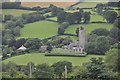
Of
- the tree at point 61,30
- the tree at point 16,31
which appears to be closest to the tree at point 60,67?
the tree at point 16,31

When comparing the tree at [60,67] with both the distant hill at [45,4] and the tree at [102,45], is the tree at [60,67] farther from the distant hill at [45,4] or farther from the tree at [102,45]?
the distant hill at [45,4]

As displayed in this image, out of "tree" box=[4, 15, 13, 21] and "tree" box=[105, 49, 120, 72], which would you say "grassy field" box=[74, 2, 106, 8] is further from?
"tree" box=[105, 49, 120, 72]

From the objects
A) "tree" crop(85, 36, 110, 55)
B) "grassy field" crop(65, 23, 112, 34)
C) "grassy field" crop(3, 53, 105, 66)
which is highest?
"grassy field" crop(65, 23, 112, 34)

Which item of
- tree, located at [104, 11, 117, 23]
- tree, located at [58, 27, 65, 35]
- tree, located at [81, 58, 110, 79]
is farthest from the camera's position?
tree, located at [58, 27, 65, 35]

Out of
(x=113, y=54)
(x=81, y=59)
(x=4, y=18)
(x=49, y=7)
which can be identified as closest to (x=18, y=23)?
(x=4, y=18)

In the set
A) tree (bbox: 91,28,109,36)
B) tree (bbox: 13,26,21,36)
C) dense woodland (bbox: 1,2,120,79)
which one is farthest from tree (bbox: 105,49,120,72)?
tree (bbox: 13,26,21,36)

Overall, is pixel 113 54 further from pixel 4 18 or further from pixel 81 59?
pixel 4 18

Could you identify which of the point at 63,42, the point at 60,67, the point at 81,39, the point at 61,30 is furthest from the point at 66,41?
the point at 60,67

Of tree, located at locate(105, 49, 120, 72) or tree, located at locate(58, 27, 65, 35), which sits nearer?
tree, located at locate(105, 49, 120, 72)
